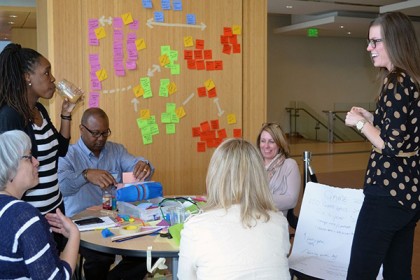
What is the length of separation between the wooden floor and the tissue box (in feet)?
7.58

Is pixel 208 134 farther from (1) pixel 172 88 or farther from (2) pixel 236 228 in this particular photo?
(2) pixel 236 228

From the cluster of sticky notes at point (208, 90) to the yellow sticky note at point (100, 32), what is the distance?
0.98 m

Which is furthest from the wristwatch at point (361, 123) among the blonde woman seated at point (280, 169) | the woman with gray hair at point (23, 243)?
the woman with gray hair at point (23, 243)

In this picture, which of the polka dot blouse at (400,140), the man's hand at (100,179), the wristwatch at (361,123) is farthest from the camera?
the man's hand at (100,179)

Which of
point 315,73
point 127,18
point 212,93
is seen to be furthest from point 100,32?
point 315,73

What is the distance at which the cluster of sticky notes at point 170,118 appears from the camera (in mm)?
4469

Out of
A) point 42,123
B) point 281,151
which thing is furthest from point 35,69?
point 281,151

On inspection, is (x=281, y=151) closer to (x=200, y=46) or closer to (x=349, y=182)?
(x=200, y=46)

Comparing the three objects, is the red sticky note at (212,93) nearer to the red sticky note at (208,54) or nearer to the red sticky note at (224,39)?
the red sticky note at (208,54)

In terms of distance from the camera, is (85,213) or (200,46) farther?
(200,46)

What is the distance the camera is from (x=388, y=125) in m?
2.08

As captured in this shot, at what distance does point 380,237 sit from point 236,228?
682 millimetres

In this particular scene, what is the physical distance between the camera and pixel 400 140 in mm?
2047

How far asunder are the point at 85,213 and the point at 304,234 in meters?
1.27
